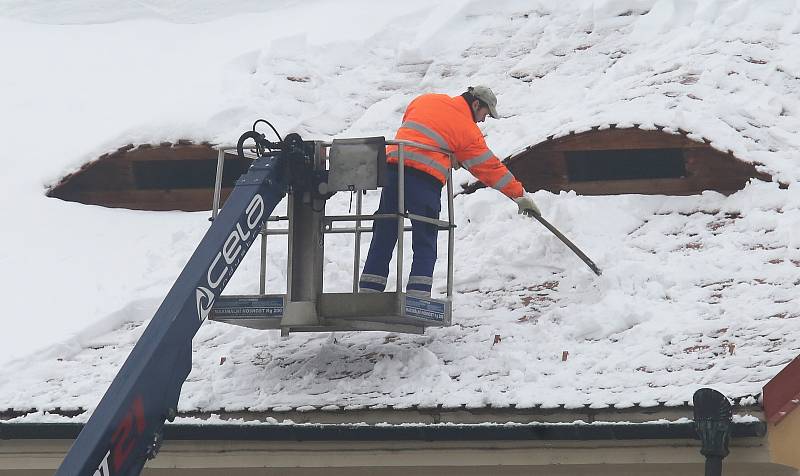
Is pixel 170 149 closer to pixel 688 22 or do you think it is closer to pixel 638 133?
pixel 638 133

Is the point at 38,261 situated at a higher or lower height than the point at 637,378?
higher

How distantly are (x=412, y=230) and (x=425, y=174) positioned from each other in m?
0.36

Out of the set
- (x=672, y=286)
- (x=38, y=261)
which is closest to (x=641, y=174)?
(x=672, y=286)

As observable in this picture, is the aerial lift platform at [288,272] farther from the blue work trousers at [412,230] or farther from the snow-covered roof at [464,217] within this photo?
the snow-covered roof at [464,217]

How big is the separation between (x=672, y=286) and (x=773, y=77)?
357 centimetres

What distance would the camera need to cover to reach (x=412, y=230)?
26.6 feet

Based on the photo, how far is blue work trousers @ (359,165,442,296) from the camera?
8.00 m

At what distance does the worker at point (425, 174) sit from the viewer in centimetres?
798

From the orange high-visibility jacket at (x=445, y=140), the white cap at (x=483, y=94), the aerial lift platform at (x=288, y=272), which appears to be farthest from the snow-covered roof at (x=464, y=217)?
the white cap at (x=483, y=94)

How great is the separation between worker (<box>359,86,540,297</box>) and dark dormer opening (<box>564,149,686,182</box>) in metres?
1.91

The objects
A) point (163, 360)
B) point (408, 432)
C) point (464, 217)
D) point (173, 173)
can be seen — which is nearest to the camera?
point (163, 360)

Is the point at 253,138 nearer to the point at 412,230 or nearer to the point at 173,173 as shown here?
the point at 412,230

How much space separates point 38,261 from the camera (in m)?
10.3

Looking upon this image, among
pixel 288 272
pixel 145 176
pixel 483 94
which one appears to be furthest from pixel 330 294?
pixel 145 176
